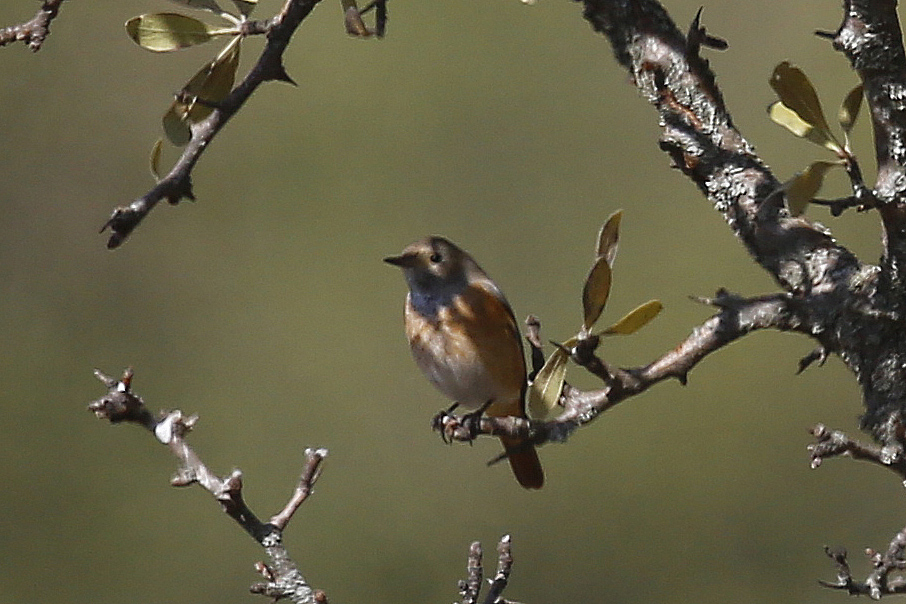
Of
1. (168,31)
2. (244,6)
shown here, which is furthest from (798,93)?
(168,31)

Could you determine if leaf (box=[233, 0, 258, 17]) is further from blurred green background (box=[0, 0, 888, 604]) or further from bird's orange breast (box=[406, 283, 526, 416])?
blurred green background (box=[0, 0, 888, 604])

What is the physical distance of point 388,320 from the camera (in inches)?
321

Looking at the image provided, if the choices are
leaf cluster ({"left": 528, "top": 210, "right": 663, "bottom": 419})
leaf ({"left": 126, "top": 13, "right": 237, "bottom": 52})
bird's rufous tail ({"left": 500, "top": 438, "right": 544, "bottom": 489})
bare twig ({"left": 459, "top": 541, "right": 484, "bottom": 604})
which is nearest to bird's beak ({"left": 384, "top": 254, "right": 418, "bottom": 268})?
bird's rufous tail ({"left": 500, "top": 438, "right": 544, "bottom": 489})

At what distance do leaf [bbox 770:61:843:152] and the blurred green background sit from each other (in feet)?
16.1

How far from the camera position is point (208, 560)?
24.9 ft

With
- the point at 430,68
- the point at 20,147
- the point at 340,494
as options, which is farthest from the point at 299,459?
the point at 20,147

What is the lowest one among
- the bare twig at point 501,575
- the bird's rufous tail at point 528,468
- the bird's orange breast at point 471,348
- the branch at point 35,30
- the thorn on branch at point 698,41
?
the bare twig at point 501,575

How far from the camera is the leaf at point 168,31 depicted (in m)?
1.84

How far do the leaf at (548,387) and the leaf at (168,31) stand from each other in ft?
2.11

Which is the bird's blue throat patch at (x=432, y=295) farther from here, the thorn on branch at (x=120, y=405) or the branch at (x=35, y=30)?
the branch at (x=35, y=30)

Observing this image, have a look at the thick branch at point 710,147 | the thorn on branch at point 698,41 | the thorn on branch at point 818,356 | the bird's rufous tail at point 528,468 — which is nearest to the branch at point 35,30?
the thick branch at point 710,147

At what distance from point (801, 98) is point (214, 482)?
92 cm

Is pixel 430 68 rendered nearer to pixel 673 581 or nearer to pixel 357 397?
pixel 357 397

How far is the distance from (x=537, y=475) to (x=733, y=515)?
4157 millimetres
